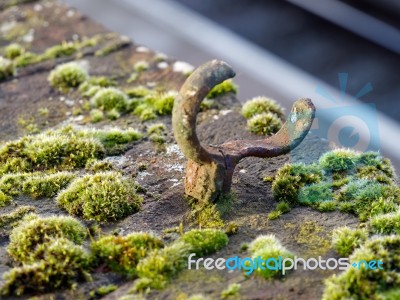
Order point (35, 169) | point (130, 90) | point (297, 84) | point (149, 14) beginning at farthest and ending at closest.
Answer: point (149, 14) < point (297, 84) < point (130, 90) < point (35, 169)

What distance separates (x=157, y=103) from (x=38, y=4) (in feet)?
8.59

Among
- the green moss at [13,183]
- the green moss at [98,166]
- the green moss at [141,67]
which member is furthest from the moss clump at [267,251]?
the green moss at [141,67]

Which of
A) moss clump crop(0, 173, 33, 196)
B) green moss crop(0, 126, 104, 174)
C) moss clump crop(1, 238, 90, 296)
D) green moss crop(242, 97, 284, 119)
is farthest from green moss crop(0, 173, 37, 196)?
green moss crop(242, 97, 284, 119)

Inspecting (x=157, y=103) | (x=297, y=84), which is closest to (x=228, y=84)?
(x=157, y=103)

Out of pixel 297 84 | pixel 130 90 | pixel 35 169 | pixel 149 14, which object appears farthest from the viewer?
pixel 149 14

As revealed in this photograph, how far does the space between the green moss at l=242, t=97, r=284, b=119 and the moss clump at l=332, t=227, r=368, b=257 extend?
1.44m

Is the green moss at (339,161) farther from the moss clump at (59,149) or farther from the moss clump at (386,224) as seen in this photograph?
the moss clump at (59,149)

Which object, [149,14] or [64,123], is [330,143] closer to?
[64,123]

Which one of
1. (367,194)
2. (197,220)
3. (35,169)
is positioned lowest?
(35,169)

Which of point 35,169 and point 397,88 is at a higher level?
point 397,88

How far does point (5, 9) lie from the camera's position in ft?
22.5

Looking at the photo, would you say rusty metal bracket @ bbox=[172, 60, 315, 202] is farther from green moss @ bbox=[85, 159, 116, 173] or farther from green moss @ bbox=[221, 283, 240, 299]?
green moss @ bbox=[221, 283, 240, 299]

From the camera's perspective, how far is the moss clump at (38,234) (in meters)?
3.36

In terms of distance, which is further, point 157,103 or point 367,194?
point 157,103
